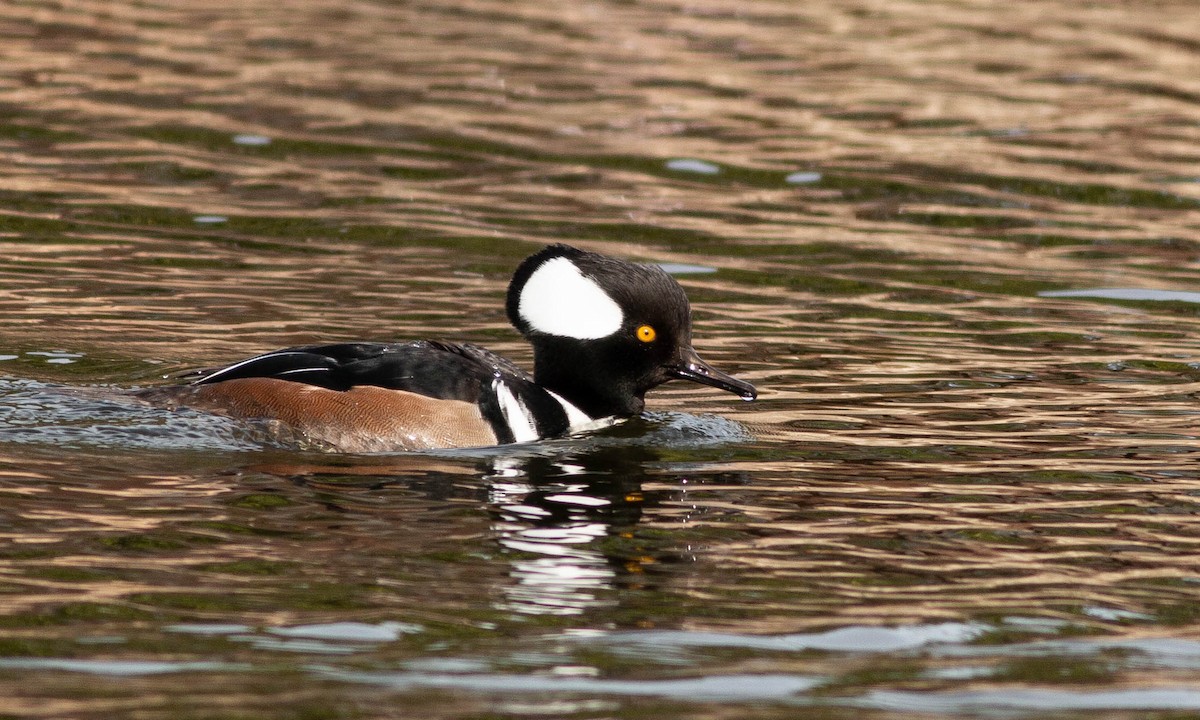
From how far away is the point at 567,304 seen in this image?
8.18 metres

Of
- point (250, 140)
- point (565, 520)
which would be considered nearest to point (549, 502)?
point (565, 520)

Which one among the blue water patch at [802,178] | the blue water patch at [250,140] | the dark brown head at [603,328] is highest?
the blue water patch at [250,140]

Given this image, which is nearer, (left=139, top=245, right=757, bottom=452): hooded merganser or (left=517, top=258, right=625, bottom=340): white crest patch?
(left=139, top=245, right=757, bottom=452): hooded merganser

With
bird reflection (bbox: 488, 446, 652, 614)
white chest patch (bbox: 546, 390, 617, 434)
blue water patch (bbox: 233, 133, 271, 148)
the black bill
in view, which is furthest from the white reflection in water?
blue water patch (bbox: 233, 133, 271, 148)

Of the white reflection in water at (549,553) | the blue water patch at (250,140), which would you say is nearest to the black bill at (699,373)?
the white reflection in water at (549,553)

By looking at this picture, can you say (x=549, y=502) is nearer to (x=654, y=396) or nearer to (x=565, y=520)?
(x=565, y=520)

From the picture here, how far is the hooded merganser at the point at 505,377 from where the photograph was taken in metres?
7.96

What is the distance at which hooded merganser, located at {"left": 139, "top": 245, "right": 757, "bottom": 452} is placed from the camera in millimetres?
7961

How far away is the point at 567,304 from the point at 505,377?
0.44m

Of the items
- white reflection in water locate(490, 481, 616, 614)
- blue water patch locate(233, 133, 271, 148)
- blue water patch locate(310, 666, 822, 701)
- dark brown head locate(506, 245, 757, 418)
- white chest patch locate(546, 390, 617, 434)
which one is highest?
blue water patch locate(233, 133, 271, 148)

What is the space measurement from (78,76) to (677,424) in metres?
11.3

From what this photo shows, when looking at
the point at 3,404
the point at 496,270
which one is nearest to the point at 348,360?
the point at 3,404

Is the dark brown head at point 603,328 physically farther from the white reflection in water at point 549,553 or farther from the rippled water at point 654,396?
the white reflection in water at point 549,553

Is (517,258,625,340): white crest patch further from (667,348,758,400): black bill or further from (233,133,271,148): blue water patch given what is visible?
(233,133,271,148): blue water patch
